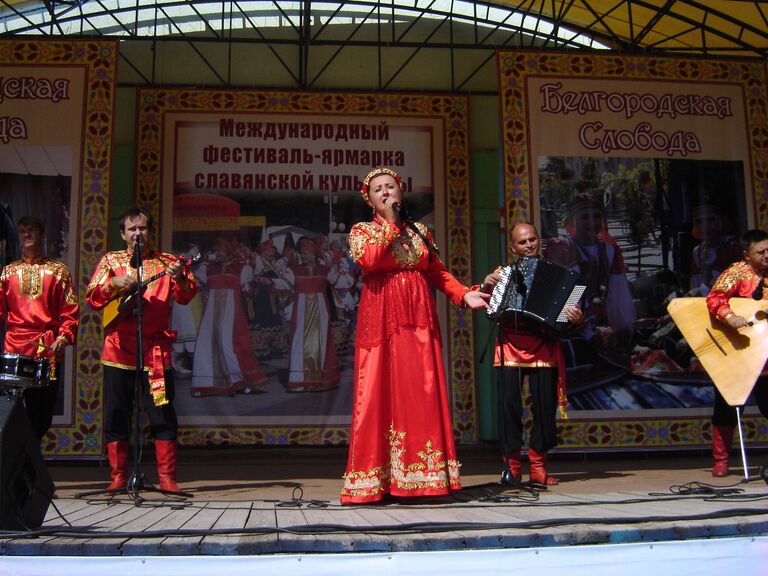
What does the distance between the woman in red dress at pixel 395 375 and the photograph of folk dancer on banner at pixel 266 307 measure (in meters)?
3.73

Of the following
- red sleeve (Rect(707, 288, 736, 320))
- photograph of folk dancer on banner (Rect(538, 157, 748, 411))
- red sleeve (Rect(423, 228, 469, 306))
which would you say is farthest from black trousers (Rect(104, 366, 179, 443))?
photograph of folk dancer on banner (Rect(538, 157, 748, 411))

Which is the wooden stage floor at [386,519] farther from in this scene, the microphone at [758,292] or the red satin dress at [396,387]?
the microphone at [758,292]

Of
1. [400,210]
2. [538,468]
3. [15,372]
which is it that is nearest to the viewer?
[15,372]

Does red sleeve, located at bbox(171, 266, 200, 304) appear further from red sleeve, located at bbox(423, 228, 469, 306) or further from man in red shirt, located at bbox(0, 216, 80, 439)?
red sleeve, located at bbox(423, 228, 469, 306)

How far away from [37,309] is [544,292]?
2807 mm

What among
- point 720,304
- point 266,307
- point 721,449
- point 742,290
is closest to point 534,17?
point 266,307

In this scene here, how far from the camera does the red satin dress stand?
3592 mm

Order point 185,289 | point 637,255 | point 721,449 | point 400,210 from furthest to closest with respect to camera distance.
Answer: point 637,255 < point 721,449 < point 185,289 < point 400,210

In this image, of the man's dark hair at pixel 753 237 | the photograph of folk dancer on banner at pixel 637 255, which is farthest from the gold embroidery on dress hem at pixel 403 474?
the photograph of folk dancer on banner at pixel 637 255

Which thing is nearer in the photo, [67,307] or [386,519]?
[386,519]

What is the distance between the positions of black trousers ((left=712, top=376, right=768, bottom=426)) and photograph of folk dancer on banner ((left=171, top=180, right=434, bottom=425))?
11.0 feet

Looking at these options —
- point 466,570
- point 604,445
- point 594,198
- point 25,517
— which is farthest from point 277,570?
point 594,198

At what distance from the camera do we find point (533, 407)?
455 centimetres

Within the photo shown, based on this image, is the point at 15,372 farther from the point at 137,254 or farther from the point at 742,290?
the point at 742,290
